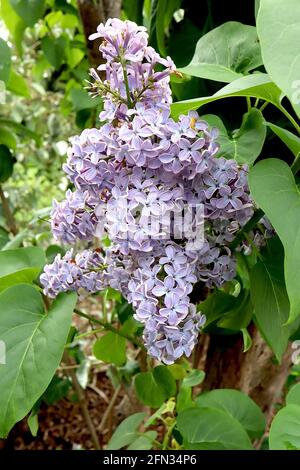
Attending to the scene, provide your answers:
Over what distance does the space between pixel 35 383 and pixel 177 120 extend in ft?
0.81

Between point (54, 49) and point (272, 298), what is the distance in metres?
0.93

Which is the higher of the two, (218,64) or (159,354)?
(218,64)

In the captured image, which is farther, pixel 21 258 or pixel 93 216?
pixel 21 258

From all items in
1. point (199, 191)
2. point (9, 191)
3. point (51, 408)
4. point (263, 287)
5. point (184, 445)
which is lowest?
point (51, 408)

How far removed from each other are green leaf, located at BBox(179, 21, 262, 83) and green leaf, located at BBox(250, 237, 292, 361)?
0.18m

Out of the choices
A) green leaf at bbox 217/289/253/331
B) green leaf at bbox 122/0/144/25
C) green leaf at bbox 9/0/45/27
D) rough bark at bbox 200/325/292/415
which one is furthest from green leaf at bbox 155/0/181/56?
rough bark at bbox 200/325/292/415

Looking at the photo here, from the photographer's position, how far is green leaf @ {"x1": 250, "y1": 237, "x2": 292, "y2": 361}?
0.54 m

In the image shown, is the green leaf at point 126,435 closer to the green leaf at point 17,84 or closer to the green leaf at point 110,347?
the green leaf at point 110,347

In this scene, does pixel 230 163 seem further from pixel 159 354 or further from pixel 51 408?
pixel 51 408

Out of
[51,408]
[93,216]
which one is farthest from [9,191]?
[93,216]

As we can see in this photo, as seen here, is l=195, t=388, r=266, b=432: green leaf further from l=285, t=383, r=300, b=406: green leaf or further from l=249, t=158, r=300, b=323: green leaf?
l=249, t=158, r=300, b=323: green leaf

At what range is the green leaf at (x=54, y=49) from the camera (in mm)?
1275

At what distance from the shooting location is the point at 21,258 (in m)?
0.61

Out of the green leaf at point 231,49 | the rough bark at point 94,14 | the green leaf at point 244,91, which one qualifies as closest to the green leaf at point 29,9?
the rough bark at point 94,14
